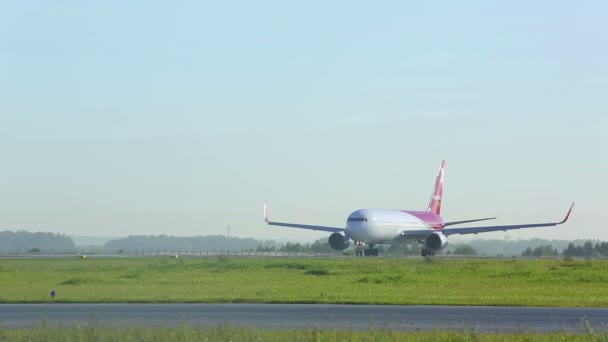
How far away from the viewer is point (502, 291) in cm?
3884

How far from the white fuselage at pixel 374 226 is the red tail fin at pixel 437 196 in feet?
48.2

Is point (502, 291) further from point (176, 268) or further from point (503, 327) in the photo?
point (176, 268)

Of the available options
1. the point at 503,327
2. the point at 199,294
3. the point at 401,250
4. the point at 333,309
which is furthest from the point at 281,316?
the point at 401,250

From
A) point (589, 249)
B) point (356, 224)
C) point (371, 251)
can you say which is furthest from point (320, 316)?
point (589, 249)

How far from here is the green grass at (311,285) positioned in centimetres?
3375

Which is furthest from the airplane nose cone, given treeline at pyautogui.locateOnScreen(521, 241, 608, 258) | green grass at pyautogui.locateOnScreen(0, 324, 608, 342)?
green grass at pyautogui.locateOnScreen(0, 324, 608, 342)

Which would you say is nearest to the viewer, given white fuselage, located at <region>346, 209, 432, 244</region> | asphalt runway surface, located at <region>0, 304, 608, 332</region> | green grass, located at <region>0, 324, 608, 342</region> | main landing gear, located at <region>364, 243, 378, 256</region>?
A: green grass, located at <region>0, 324, 608, 342</region>

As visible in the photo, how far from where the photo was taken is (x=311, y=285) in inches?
1642

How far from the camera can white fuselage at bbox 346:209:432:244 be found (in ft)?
261

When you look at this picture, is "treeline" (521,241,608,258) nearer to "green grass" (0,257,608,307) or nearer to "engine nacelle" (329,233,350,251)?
"engine nacelle" (329,233,350,251)

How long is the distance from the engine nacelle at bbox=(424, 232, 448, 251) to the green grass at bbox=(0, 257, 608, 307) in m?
25.0

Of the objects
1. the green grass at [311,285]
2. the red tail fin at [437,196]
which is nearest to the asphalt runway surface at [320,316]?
the green grass at [311,285]

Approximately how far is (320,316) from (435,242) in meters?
55.5

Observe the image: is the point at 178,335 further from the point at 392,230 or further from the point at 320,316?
the point at 392,230
